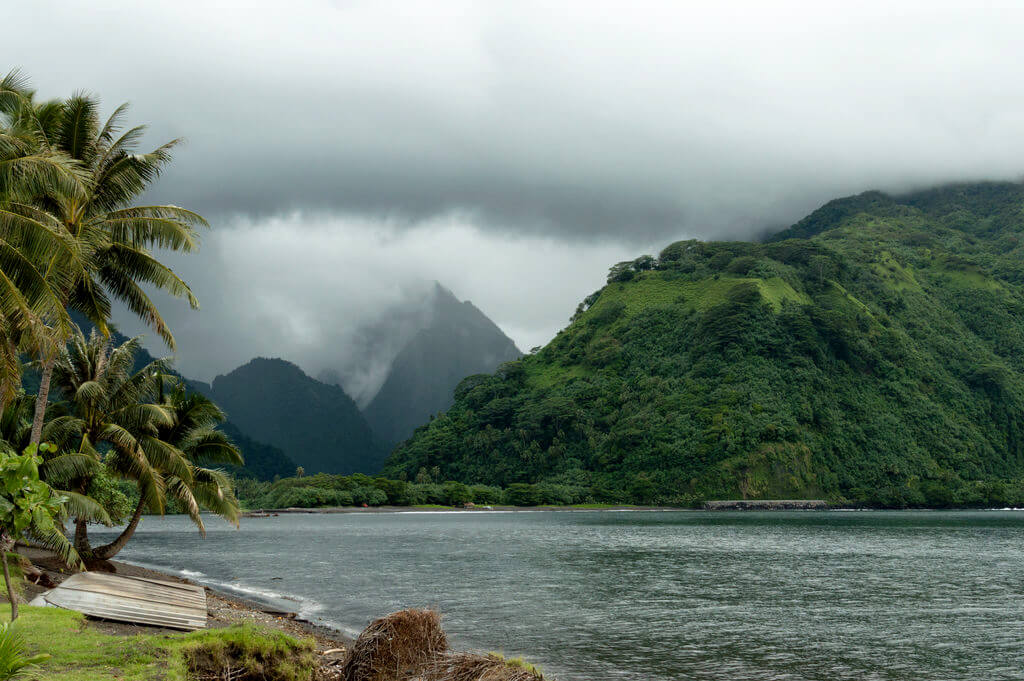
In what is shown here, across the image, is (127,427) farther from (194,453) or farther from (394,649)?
(394,649)

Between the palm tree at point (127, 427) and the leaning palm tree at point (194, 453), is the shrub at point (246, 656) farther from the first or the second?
the leaning palm tree at point (194, 453)

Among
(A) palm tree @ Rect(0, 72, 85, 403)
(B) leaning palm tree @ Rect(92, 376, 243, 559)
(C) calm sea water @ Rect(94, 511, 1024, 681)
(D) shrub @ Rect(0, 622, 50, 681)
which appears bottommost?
(C) calm sea water @ Rect(94, 511, 1024, 681)

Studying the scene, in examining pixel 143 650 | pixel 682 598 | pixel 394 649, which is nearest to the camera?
pixel 143 650

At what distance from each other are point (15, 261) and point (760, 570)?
52140 millimetres

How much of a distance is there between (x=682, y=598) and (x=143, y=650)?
103 ft

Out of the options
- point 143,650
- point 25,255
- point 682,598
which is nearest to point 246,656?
point 143,650

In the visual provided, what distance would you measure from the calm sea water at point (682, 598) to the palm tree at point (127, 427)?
333 inches

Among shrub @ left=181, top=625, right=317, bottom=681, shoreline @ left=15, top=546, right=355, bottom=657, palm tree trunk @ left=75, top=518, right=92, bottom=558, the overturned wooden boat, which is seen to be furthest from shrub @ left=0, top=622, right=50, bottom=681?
palm tree trunk @ left=75, top=518, right=92, bottom=558

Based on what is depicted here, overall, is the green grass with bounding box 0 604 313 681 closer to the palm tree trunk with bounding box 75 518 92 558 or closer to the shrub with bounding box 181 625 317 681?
the shrub with bounding box 181 625 317 681

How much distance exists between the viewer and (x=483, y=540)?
9025 centimetres

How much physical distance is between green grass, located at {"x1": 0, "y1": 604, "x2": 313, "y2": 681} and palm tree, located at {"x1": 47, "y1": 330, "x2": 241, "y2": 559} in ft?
44.2

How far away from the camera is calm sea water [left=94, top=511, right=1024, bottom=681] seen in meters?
25.1

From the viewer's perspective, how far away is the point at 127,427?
102ft

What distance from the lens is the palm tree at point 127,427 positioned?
2994 centimetres
